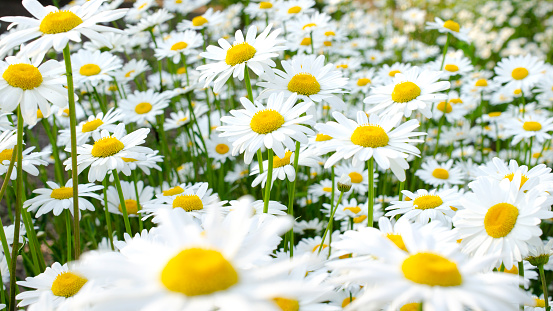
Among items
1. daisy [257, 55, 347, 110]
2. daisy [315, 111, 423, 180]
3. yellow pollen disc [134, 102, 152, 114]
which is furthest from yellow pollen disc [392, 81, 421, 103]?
yellow pollen disc [134, 102, 152, 114]

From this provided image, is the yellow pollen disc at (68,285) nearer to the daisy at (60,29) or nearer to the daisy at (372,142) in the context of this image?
the daisy at (60,29)

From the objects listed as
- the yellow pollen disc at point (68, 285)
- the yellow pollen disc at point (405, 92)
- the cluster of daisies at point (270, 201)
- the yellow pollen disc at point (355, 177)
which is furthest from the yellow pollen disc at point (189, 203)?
the yellow pollen disc at point (355, 177)

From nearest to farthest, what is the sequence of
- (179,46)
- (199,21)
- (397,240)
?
(397,240) → (179,46) → (199,21)

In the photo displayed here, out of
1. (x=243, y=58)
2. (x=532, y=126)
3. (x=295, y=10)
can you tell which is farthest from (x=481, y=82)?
(x=243, y=58)

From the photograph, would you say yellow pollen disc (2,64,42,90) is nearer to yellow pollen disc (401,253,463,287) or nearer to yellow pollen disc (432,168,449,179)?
yellow pollen disc (401,253,463,287)

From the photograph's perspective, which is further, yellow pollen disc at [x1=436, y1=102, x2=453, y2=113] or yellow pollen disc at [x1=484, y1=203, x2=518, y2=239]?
yellow pollen disc at [x1=436, y1=102, x2=453, y2=113]

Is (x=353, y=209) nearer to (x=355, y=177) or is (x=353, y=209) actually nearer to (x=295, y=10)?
(x=355, y=177)
